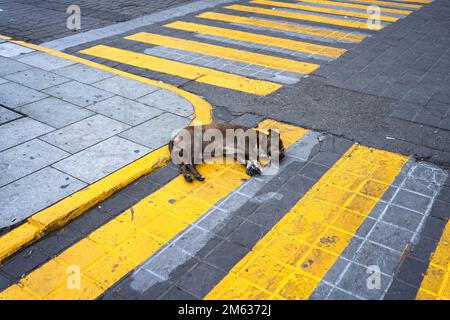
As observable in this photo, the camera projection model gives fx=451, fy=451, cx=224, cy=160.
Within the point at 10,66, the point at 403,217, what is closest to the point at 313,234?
the point at 403,217

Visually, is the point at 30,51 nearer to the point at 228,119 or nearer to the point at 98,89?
the point at 98,89

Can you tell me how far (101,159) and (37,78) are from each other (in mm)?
3379

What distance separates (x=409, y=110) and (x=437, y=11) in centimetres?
732

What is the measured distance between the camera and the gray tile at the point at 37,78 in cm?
795

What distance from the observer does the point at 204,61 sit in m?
9.20

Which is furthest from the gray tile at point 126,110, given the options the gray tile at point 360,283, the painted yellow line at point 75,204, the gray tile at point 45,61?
the gray tile at point 360,283

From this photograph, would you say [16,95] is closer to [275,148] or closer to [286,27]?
[275,148]

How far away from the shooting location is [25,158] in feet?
18.9

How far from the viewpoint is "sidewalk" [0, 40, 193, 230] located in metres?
5.27

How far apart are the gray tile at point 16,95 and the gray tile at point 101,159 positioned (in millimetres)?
2088

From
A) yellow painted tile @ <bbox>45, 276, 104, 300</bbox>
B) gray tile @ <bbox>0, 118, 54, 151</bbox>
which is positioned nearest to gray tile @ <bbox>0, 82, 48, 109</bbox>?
gray tile @ <bbox>0, 118, 54, 151</bbox>

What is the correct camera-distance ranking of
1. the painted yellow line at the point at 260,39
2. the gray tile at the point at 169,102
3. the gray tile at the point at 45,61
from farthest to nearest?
the painted yellow line at the point at 260,39 < the gray tile at the point at 45,61 < the gray tile at the point at 169,102

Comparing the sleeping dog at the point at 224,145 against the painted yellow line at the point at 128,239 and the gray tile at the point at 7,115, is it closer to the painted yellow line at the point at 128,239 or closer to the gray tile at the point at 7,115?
the painted yellow line at the point at 128,239
